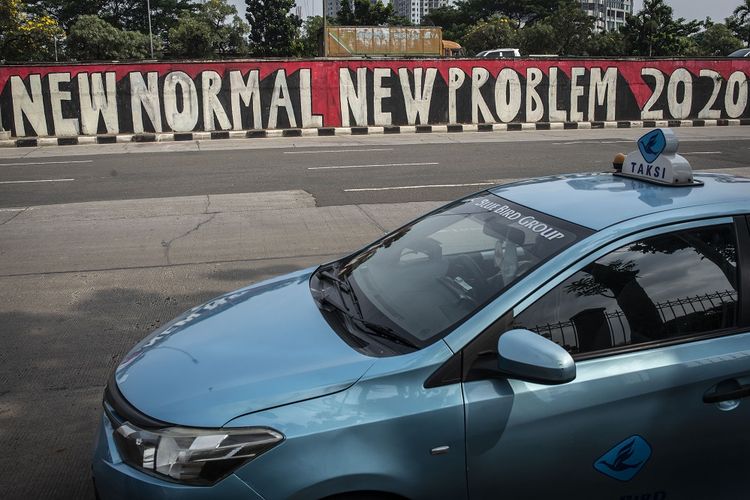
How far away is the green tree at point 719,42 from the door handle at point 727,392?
219 ft

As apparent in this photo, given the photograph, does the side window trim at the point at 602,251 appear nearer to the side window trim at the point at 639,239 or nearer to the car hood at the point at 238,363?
the side window trim at the point at 639,239

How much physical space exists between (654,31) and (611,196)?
60.5 meters

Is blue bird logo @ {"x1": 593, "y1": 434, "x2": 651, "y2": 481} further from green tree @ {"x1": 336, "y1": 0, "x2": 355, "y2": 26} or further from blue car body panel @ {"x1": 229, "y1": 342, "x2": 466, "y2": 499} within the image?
green tree @ {"x1": 336, "y1": 0, "x2": 355, "y2": 26}

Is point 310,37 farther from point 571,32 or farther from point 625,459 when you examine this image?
point 625,459

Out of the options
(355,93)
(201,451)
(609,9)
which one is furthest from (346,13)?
(609,9)

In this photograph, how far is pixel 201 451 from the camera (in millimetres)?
2193

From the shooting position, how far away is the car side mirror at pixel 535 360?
7.35 feet

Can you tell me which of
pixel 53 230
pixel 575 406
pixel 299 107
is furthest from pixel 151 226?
pixel 299 107

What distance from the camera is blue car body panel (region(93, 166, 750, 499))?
2.18m

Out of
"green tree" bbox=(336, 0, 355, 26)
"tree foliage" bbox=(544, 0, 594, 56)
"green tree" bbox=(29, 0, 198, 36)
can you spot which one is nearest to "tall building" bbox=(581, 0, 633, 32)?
"tree foliage" bbox=(544, 0, 594, 56)

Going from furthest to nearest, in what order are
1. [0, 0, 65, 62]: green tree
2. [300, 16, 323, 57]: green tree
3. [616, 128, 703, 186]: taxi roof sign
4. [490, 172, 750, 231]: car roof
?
[300, 16, 323, 57]: green tree → [0, 0, 65, 62]: green tree → [616, 128, 703, 186]: taxi roof sign → [490, 172, 750, 231]: car roof

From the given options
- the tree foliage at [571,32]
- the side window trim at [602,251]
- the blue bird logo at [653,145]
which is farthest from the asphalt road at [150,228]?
the tree foliage at [571,32]

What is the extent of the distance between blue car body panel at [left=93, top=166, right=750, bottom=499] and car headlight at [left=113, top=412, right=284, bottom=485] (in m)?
0.03

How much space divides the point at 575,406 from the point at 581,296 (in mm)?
424
